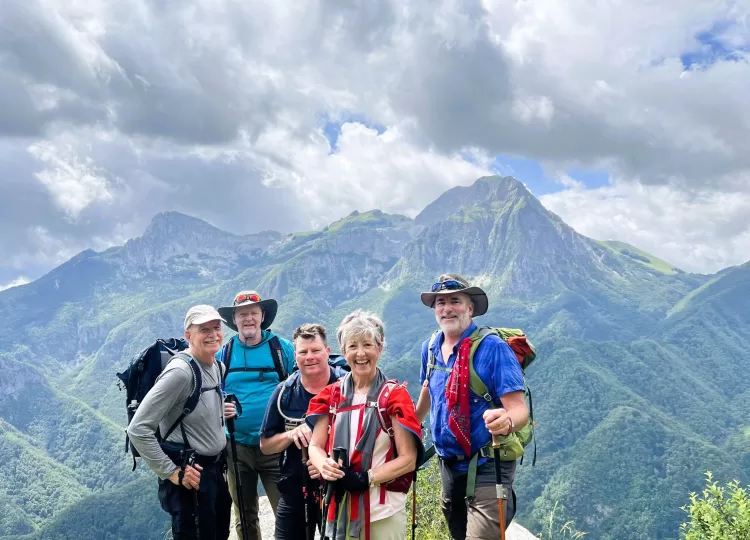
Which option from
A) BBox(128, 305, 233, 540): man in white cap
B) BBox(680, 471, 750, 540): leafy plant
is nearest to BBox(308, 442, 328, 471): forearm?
BBox(128, 305, 233, 540): man in white cap

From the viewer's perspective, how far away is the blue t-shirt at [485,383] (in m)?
4.86

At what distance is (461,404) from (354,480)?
1.27m

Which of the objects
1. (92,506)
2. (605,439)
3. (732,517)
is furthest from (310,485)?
(605,439)

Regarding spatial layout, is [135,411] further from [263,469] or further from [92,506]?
[92,506]

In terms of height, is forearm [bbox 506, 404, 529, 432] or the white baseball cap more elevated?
the white baseball cap

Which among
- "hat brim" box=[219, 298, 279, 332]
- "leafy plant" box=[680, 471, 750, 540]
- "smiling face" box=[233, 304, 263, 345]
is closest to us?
"smiling face" box=[233, 304, 263, 345]

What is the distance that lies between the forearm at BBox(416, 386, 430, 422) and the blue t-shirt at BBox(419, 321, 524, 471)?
0.84ft

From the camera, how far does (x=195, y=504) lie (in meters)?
5.56

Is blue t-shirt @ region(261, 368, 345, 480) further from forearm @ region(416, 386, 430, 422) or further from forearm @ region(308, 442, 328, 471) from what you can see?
forearm @ region(416, 386, 430, 422)

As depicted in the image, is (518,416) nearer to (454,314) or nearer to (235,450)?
(454,314)

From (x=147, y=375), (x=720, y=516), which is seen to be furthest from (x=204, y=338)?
(x=720, y=516)

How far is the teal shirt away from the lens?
6652 mm

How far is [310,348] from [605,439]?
204250 millimetres

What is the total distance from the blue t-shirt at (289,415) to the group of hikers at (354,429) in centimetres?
1
